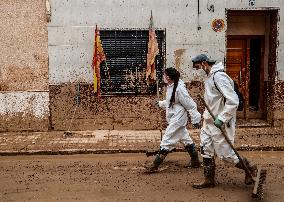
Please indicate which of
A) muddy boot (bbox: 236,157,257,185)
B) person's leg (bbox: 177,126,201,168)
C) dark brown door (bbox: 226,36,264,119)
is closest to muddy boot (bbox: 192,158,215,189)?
muddy boot (bbox: 236,157,257,185)

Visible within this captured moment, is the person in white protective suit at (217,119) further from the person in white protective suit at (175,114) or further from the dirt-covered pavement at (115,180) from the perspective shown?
the person in white protective suit at (175,114)

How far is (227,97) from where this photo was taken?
691 centimetres

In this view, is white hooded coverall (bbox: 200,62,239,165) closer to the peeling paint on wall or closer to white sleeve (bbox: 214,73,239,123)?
white sleeve (bbox: 214,73,239,123)

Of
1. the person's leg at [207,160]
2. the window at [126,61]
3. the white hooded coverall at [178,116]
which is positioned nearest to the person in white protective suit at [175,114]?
the white hooded coverall at [178,116]

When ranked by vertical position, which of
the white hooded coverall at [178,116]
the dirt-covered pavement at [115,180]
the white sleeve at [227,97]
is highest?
the white sleeve at [227,97]

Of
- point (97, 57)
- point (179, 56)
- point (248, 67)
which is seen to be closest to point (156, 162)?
point (97, 57)

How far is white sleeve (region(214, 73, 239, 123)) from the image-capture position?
271 inches

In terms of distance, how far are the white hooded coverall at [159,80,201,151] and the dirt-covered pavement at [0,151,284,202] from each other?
Result: 553 millimetres

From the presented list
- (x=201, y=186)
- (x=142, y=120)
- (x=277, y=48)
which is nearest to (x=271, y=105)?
(x=277, y=48)

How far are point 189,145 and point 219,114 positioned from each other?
1.69m

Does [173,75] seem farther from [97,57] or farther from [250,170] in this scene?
[97,57]

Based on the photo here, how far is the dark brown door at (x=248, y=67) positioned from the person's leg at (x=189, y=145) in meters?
5.51

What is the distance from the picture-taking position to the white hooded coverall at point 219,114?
691 cm

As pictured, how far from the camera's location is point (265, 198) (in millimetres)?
6738
